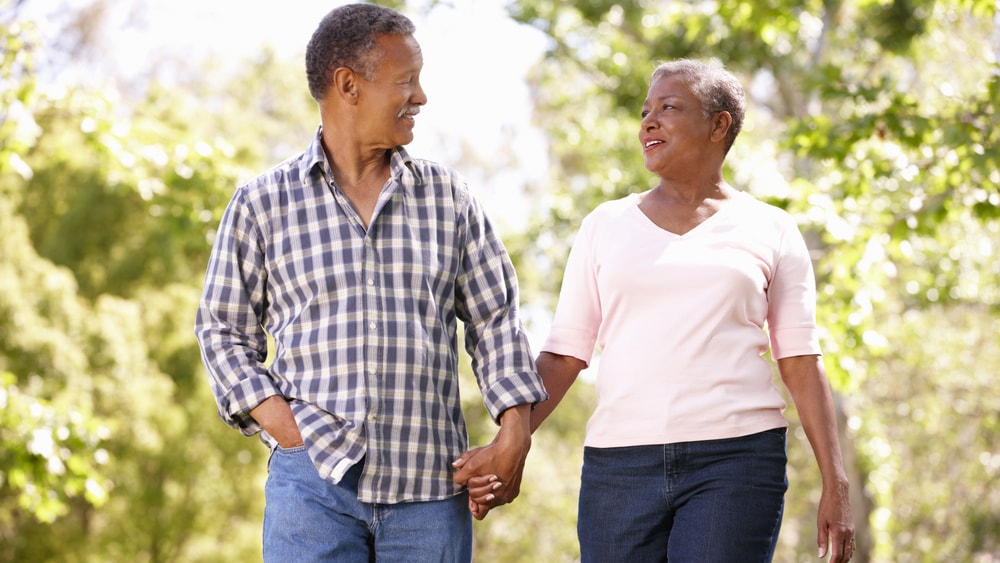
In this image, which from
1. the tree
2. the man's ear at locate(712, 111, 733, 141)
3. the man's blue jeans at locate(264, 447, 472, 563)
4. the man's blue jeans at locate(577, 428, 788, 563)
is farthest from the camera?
the tree

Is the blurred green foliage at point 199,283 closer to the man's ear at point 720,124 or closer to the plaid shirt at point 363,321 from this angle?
the man's ear at point 720,124

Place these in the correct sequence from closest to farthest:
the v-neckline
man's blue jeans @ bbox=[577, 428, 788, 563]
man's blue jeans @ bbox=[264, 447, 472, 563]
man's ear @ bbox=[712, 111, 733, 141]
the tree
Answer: man's blue jeans @ bbox=[264, 447, 472, 563]
man's blue jeans @ bbox=[577, 428, 788, 563]
the v-neckline
man's ear @ bbox=[712, 111, 733, 141]
the tree

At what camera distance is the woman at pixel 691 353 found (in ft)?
9.91

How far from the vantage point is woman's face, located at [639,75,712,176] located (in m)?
3.30

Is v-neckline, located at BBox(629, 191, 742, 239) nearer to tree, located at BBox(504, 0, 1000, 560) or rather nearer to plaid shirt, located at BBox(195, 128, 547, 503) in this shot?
plaid shirt, located at BBox(195, 128, 547, 503)

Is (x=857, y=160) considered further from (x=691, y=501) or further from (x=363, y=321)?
(x=363, y=321)

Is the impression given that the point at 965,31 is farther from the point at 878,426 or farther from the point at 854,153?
the point at 854,153

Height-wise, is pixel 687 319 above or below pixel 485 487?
above

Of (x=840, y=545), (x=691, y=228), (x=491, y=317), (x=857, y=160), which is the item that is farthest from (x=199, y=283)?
(x=840, y=545)

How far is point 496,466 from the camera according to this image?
3008 millimetres

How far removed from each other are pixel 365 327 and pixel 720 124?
1.15 meters

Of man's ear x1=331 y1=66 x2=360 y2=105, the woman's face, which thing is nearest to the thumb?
the woman's face

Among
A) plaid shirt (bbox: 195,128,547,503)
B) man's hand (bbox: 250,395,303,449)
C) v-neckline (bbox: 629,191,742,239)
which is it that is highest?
v-neckline (bbox: 629,191,742,239)

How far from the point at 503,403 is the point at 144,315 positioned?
1340 centimetres
